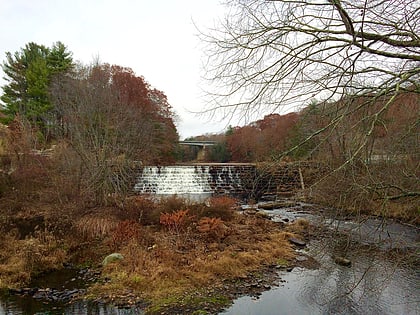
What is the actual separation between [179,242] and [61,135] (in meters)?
9.65

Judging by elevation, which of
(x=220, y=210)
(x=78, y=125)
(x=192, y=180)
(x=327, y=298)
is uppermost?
(x=78, y=125)

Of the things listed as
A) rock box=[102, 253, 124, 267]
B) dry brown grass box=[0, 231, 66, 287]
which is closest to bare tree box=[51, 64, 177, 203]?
dry brown grass box=[0, 231, 66, 287]

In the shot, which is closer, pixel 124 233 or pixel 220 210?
pixel 124 233

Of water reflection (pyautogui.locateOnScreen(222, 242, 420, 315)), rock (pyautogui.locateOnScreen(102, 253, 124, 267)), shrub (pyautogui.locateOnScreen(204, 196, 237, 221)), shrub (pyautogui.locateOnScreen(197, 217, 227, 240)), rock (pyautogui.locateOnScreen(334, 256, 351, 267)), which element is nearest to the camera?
water reflection (pyautogui.locateOnScreen(222, 242, 420, 315))

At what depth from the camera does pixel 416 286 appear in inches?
280

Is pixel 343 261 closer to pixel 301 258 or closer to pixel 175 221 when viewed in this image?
pixel 301 258

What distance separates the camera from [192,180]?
2361 cm

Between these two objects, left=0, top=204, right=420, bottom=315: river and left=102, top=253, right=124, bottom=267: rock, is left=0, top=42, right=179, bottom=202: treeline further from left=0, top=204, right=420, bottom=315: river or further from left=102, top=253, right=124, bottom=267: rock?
left=0, top=204, right=420, bottom=315: river

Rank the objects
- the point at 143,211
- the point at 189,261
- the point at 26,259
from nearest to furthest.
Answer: the point at 26,259 → the point at 189,261 → the point at 143,211

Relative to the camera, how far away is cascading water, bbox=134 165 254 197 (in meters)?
22.5

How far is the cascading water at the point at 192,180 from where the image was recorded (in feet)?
73.7

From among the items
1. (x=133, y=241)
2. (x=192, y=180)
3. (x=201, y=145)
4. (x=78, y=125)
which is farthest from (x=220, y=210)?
(x=201, y=145)

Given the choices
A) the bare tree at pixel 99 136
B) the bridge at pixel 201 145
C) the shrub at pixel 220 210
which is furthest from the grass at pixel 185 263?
the bridge at pixel 201 145

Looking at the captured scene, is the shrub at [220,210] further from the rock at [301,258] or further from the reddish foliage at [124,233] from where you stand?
the rock at [301,258]
